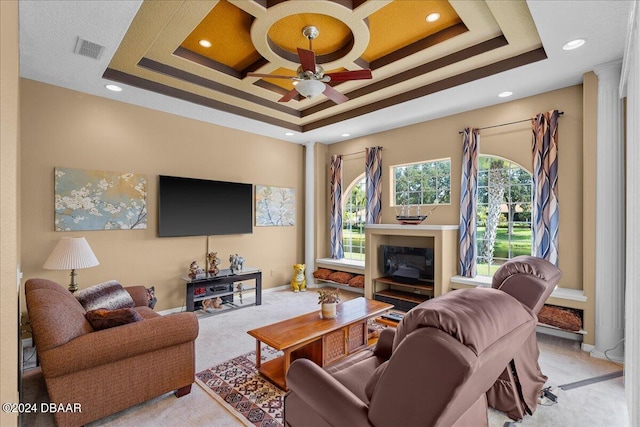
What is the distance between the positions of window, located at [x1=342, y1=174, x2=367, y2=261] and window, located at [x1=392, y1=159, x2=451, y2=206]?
0.78m

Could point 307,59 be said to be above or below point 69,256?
above

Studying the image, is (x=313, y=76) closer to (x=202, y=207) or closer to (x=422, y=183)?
(x=202, y=207)

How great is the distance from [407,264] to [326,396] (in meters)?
3.76

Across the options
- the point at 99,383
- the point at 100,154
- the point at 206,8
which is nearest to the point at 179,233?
the point at 100,154

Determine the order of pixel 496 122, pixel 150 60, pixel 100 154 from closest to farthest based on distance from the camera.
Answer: pixel 150 60 < pixel 100 154 < pixel 496 122

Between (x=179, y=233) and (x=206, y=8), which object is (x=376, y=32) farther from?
(x=179, y=233)

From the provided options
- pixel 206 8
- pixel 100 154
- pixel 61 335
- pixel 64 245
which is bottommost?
pixel 61 335

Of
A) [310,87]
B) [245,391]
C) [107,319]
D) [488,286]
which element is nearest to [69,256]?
[107,319]

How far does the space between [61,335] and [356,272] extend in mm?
4368

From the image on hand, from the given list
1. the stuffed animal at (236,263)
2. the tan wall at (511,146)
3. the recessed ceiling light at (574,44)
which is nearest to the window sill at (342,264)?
the tan wall at (511,146)

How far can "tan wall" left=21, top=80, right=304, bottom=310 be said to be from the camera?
3453 mm

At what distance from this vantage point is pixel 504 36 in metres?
2.93

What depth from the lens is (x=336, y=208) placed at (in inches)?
242

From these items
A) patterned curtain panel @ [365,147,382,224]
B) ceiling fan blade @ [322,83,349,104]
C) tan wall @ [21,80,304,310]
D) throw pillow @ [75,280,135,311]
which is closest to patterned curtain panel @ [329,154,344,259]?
patterned curtain panel @ [365,147,382,224]
